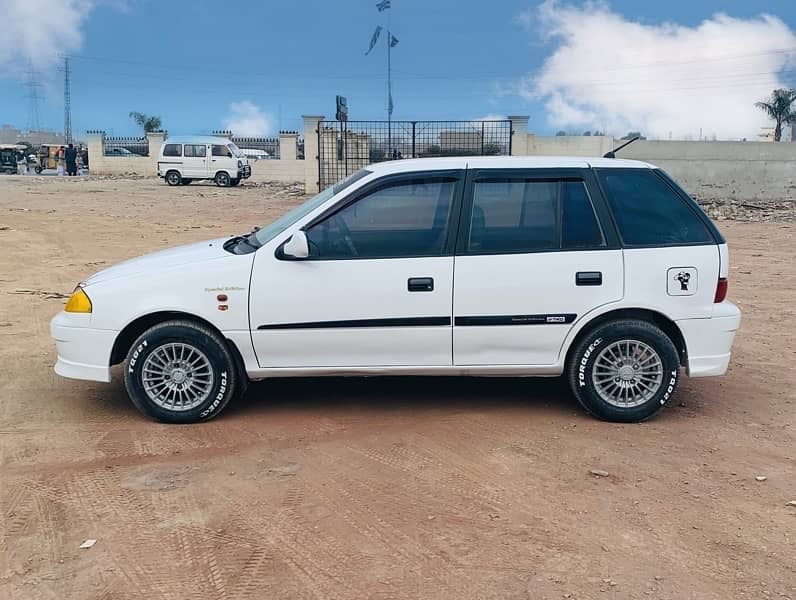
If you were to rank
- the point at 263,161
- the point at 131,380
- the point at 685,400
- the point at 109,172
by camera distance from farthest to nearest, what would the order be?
the point at 109,172, the point at 263,161, the point at 685,400, the point at 131,380

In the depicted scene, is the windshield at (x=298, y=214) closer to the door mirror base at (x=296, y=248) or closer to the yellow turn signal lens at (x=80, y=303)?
the door mirror base at (x=296, y=248)

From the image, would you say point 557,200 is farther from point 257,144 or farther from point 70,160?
point 257,144

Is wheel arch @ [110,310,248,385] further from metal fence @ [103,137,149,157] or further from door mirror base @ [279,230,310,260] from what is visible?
metal fence @ [103,137,149,157]

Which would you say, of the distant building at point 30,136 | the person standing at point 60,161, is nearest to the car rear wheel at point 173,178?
the person standing at point 60,161

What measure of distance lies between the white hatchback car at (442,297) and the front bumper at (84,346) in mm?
11

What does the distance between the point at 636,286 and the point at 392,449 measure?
2010mm

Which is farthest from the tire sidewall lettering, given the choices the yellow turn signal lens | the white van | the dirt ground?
the white van

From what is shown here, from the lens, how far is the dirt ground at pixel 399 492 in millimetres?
3492

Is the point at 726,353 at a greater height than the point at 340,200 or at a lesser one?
lesser

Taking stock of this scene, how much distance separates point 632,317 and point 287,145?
1454 inches

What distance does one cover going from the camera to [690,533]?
3898mm

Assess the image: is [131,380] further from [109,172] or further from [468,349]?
[109,172]

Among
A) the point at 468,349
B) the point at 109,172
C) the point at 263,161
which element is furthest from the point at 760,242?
the point at 109,172

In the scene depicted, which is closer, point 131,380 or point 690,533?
point 690,533
